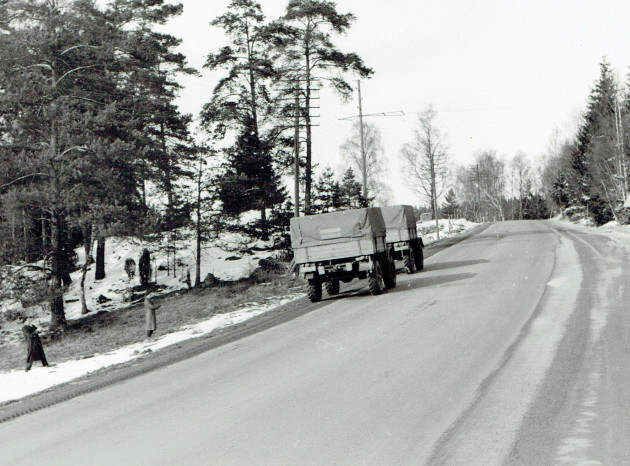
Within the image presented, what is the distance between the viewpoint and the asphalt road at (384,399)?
5.90m

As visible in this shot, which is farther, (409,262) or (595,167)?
(595,167)

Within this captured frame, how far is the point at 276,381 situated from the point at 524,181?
4605 inches

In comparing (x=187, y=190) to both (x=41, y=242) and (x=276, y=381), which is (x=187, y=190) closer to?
(x=41, y=242)

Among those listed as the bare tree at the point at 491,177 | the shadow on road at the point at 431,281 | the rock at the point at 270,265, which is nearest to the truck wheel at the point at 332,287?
the shadow on road at the point at 431,281

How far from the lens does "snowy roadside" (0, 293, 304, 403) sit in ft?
39.5

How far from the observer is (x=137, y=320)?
2528cm

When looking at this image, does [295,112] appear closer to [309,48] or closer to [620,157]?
[309,48]

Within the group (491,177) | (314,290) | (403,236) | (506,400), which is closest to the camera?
(506,400)

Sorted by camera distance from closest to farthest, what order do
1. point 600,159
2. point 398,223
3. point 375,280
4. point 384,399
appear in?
point 384,399, point 375,280, point 398,223, point 600,159

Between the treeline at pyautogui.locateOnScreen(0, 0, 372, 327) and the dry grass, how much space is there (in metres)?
1.86

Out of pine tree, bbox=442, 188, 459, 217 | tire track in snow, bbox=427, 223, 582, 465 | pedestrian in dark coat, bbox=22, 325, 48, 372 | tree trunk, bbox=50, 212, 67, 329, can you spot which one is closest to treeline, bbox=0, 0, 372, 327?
tree trunk, bbox=50, 212, 67, 329

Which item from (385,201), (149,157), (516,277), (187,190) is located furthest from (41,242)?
(385,201)

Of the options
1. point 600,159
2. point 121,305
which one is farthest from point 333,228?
point 600,159

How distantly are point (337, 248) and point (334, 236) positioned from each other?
418mm
